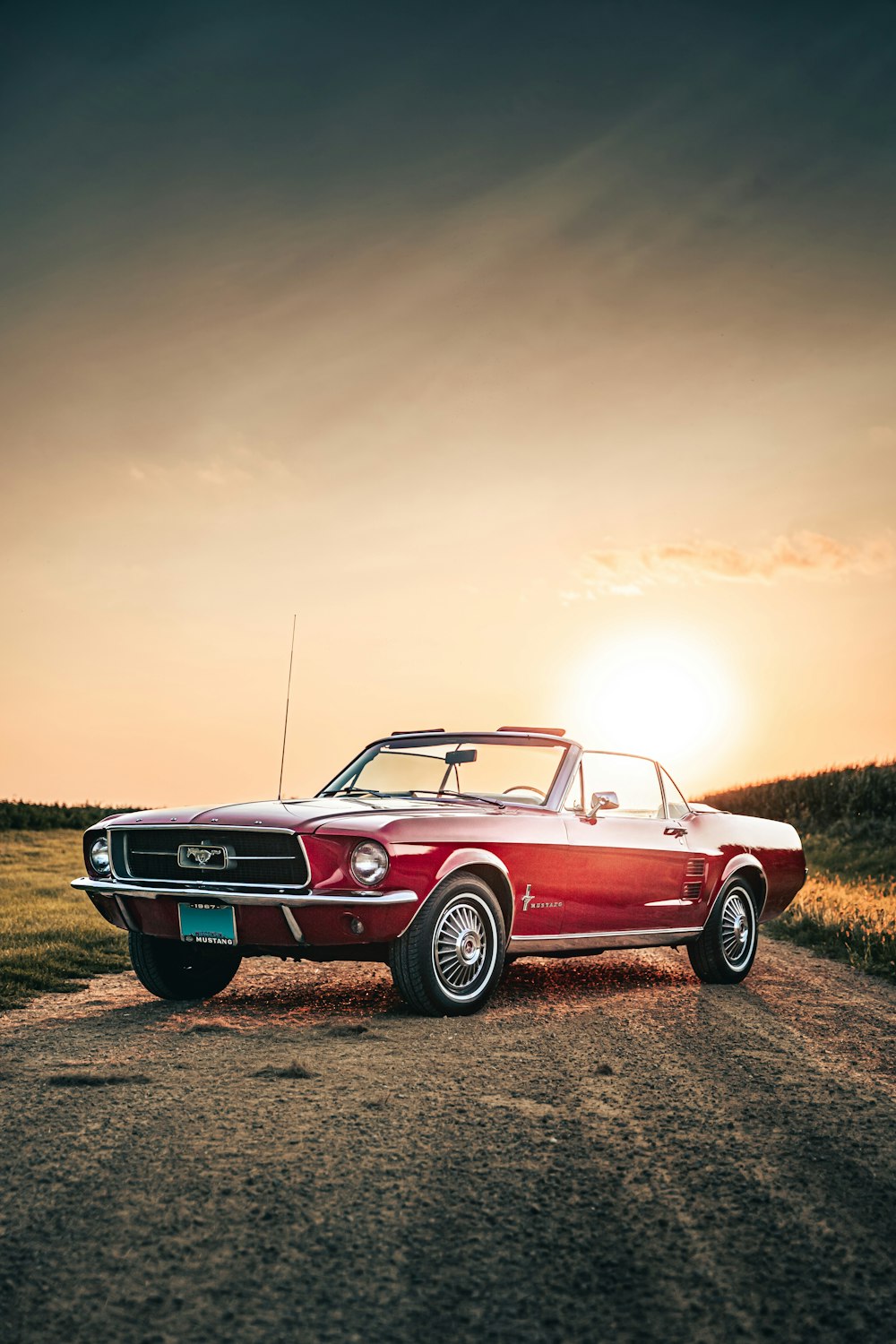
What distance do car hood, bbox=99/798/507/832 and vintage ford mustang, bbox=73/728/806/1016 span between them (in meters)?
0.02

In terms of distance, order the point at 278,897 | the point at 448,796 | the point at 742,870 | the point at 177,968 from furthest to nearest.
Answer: the point at 742,870, the point at 448,796, the point at 177,968, the point at 278,897

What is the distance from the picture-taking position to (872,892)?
19031mm

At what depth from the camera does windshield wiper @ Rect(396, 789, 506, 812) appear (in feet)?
24.4

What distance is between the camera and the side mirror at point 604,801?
7.44 m

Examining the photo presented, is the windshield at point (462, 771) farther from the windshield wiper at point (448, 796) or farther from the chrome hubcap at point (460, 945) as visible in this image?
the chrome hubcap at point (460, 945)

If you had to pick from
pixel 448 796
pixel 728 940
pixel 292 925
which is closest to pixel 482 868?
pixel 448 796

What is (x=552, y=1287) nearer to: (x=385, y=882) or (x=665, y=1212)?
(x=665, y=1212)

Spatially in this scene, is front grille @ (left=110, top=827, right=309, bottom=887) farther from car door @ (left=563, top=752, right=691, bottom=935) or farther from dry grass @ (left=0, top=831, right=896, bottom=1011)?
car door @ (left=563, top=752, right=691, bottom=935)

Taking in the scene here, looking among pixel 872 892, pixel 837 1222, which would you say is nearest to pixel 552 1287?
pixel 837 1222

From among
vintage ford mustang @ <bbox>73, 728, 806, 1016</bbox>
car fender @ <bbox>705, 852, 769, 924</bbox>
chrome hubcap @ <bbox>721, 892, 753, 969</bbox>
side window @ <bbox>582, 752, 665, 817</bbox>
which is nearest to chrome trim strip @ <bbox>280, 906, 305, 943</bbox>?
vintage ford mustang @ <bbox>73, 728, 806, 1016</bbox>

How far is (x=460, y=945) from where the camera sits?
6348 mm

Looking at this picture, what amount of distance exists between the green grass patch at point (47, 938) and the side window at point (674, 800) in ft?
14.4

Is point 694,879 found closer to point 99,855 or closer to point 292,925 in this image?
point 292,925

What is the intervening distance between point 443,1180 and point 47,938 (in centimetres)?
818
